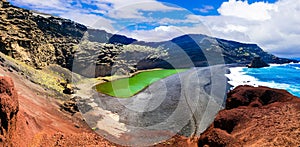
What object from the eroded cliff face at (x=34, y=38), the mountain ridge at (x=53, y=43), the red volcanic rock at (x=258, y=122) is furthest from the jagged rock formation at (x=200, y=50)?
the red volcanic rock at (x=258, y=122)

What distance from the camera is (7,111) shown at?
17.1 metres

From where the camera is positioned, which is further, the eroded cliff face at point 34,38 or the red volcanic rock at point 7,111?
the eroded cliff face at point 34,38

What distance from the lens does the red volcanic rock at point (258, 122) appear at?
15.7 meters

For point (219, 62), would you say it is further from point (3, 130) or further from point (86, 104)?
point (3, 130)

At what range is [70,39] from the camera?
81.3m

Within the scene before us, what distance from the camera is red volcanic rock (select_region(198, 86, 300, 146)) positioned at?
51.4ft

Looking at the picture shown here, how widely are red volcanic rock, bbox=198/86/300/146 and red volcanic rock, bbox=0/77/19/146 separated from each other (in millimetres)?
13996

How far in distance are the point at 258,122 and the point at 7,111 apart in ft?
54.8

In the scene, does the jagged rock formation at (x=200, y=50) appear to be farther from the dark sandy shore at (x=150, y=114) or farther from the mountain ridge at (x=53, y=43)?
the dark sandy shore at (x=150, y=114)

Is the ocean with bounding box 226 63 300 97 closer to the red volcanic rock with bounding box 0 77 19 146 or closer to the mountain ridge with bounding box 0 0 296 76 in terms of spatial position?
the mountain ridge with bounding box 0 0 296 76

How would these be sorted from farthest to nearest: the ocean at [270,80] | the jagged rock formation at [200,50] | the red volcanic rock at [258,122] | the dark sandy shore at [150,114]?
1. the jagged rock formation at [200,50]
2. the ocean at [270,80]
3. the dark sandy shore at [150,114]
4. the red volcanic rock at [258,122]

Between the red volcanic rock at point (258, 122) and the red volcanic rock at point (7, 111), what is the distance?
13996mm

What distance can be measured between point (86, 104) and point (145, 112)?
9216 mm

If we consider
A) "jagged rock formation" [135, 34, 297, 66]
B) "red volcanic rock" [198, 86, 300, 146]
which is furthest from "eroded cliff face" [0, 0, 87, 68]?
"jagged rock formation" [135, 34, 297, 66]
